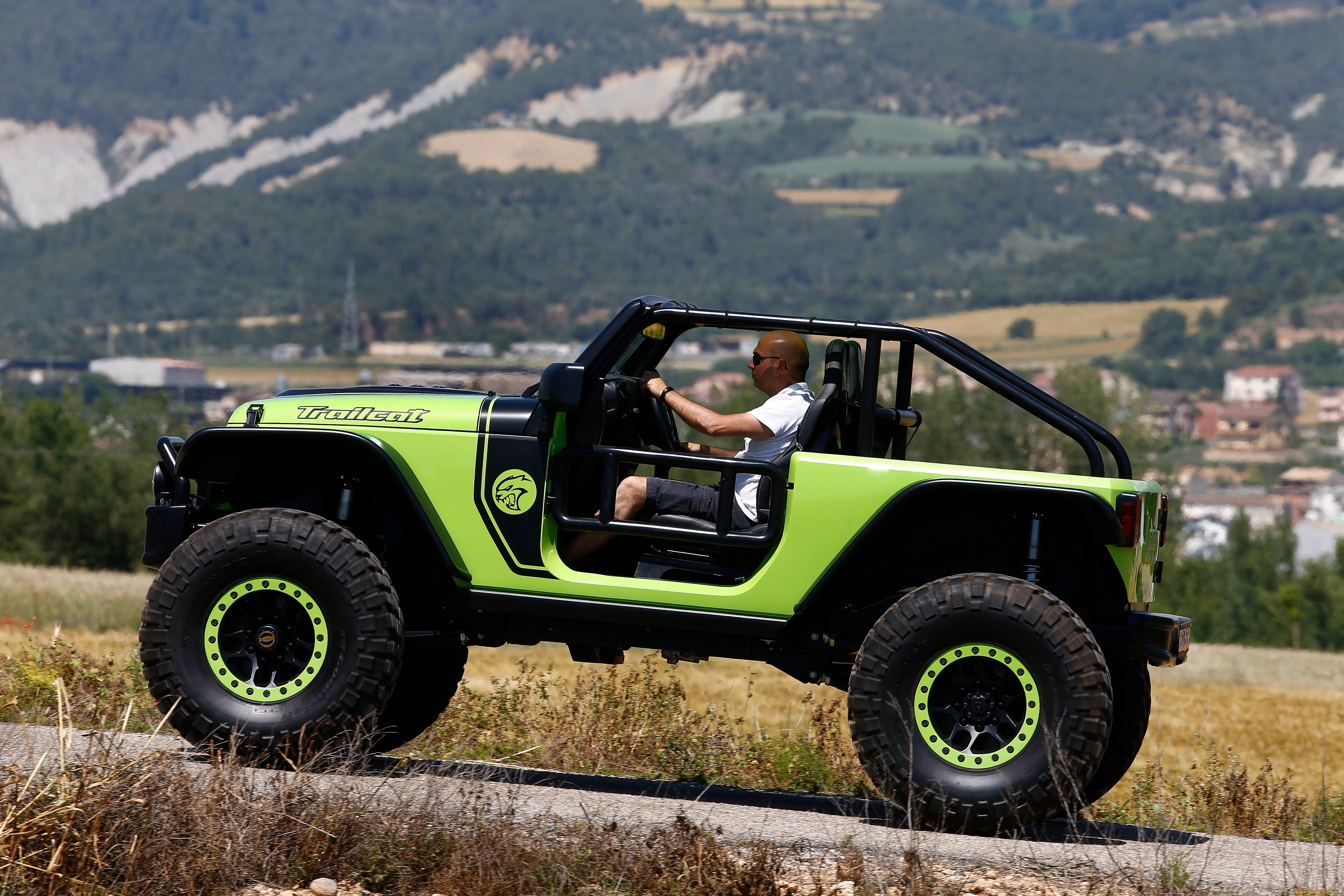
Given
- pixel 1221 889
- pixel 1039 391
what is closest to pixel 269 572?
pixel 1039 391

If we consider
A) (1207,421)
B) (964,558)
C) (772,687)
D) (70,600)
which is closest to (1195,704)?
(772,687)

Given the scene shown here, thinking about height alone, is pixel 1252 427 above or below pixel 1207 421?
below

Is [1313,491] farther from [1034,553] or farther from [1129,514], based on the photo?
[1129,514]

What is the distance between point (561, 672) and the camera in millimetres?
19781

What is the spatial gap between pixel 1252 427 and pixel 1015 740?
185644 mm

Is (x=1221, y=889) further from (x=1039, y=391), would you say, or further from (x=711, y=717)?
(x=711, y=717)

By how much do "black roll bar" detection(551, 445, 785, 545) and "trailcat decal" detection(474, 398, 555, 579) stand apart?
8 cm

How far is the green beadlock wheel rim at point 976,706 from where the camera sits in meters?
5.86

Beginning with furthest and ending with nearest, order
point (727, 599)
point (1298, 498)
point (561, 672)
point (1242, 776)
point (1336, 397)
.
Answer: point (1336, 397)
point (1298, 498)
point (561, 672)
point (1242, 776)
point (727, 599)

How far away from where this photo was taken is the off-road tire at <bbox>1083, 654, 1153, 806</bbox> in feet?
21.2

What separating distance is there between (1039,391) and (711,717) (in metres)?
2.62

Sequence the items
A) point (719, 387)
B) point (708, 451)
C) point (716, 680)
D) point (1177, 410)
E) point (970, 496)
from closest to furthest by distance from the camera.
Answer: point (970, 496), point (708, 451), point (716, 680), point (719, 387), point (1177, 410)

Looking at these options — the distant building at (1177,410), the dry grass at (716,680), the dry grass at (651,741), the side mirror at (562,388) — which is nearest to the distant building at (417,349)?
the dry grass at (716,680)

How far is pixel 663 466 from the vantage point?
20.6 ft
